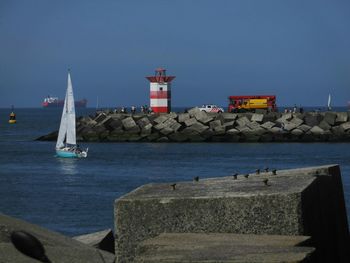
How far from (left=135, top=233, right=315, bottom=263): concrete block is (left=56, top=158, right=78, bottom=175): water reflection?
115 ft

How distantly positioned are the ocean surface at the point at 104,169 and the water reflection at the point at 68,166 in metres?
0.03

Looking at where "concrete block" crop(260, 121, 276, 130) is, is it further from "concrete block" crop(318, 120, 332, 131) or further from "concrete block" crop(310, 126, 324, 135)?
"concrete block" crop(318, 120, 332, 131)

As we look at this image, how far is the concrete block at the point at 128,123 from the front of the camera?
62.7m

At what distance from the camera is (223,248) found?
196 inches

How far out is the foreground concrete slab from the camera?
4.82 metres

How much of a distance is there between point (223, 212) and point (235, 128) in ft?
180

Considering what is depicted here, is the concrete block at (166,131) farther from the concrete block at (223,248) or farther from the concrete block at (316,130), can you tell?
the concrete block at (223,248)

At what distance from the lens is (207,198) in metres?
5.66

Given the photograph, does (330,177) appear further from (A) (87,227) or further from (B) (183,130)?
(B) (183,130)

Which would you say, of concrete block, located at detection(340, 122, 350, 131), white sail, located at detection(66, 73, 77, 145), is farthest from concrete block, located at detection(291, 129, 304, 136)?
white sail, located at detection(66, 73, 77, 145)

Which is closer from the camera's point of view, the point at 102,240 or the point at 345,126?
the point at 102,240

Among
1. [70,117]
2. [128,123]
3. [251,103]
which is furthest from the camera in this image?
[251,103]

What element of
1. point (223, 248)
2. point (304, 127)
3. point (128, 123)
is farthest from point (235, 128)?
point (223, 248)

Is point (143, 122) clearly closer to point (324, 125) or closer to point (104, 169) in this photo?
point (324, 125)
